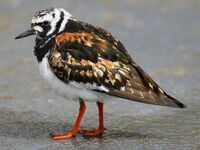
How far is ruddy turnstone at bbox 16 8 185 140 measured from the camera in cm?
636

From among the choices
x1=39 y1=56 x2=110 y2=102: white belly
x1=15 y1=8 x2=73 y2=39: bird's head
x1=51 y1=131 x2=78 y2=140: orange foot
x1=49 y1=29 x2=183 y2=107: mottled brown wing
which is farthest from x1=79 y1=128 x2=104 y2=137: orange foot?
x1=15 y1=8 x2=73 y2=39: bird's head

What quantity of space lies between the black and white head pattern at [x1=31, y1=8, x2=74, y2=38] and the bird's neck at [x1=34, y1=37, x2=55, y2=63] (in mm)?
97

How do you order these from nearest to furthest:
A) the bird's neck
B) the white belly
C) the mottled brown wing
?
the mottled brown wing < the white belly < the bird's neck

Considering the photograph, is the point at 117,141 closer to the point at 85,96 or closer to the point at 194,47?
the point at 85,96

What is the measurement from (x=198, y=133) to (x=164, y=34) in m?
3.53

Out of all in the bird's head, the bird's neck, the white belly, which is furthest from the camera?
the bird's head

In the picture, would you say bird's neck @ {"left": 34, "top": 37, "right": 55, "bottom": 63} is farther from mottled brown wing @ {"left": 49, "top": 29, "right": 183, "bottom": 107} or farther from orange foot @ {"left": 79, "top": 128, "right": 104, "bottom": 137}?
orange foot @ {"left": 79, "top": 128, "right": 104, "bottom": 137}

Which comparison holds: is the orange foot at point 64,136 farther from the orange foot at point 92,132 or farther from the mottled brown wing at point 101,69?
the mottled brown wing at point 101,69

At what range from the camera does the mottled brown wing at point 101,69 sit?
250 inches

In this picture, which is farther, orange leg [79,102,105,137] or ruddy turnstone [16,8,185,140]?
orange leg [79,102,105,137]

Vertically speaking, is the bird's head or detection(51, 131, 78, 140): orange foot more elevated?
the bird's head

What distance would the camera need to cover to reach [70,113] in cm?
754

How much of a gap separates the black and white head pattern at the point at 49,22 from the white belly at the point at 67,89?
329 mm

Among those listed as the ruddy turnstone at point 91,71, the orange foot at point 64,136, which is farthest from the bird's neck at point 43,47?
the orange foot at point 64,136
